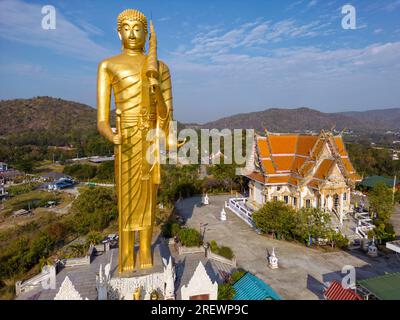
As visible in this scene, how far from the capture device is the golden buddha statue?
786 cm

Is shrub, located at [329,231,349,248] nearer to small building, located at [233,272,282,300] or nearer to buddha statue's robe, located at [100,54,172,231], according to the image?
small building, located at [233,272,282,300]

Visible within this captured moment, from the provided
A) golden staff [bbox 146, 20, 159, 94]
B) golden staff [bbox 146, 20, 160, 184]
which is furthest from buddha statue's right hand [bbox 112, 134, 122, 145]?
golden staff [bbox 146, 20, 159, 94]

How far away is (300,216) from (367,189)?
16.5 meters

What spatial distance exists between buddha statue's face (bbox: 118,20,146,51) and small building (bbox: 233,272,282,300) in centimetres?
792

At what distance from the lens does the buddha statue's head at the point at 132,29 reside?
783 centimetres

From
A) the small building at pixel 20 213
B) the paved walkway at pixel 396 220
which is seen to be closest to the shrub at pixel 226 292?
the paved walkway at pixel 396 220

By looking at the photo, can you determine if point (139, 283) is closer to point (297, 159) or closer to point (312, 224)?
point (312, 224)

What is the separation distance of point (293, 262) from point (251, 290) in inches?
209

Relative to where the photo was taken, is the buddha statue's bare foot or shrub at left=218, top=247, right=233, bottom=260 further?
shrub at left=218, top=247, right=233, bottom=260

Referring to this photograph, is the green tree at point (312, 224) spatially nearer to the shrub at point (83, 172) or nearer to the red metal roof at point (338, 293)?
the red metal roof at point (338, 293)

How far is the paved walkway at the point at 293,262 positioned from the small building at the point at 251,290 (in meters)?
1.93

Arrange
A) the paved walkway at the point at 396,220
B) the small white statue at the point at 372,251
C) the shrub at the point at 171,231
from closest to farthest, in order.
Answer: the small white statue at the point at 372,251
the shrub at the point at 171,231
the paved walkway at the point at 396,220

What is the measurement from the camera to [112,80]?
798 centimetres

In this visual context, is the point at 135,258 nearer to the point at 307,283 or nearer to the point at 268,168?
the point at 307,283
